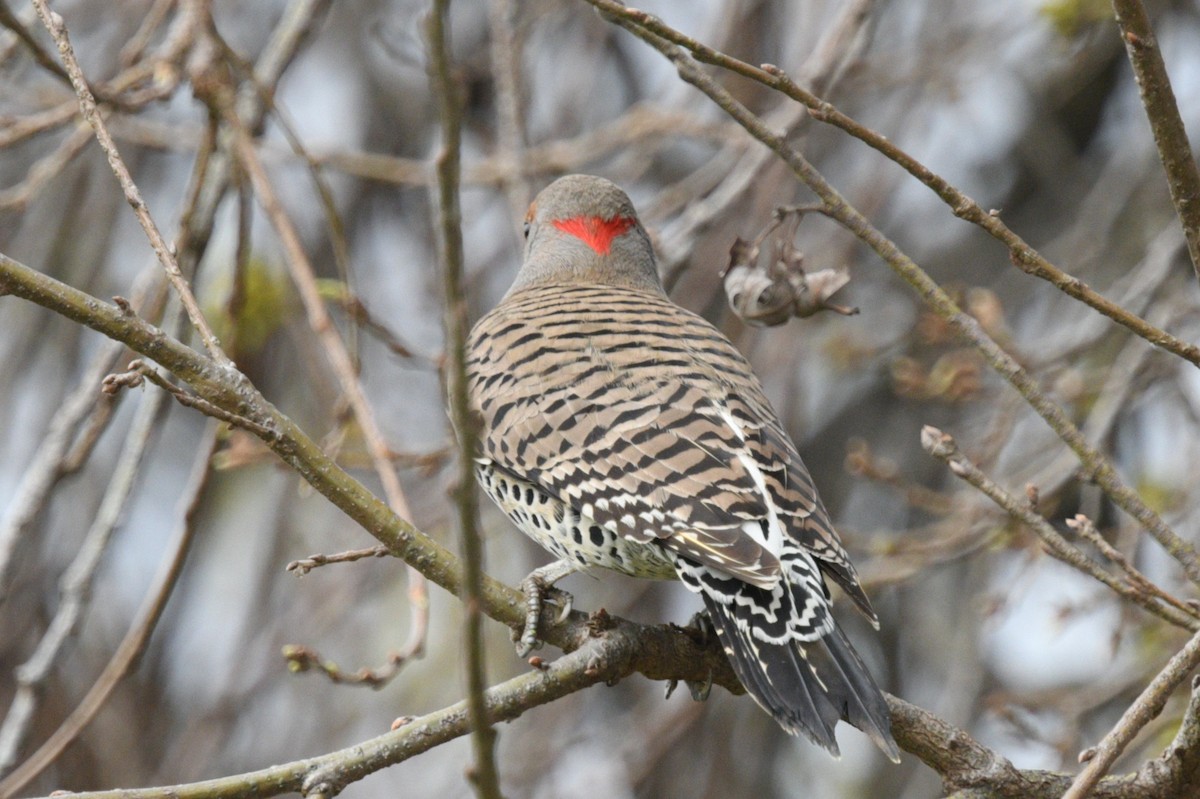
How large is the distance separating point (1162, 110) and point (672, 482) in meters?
1.44

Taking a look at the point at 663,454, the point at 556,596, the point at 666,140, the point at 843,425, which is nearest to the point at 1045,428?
the point at 843,425

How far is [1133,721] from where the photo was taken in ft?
7.62

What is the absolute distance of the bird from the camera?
3037 millimetres

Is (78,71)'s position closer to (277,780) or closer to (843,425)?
(277,780)

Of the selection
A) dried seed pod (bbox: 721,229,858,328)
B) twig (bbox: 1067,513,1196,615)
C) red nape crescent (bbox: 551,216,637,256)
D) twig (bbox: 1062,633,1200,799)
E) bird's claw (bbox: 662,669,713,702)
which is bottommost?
twig (bbox: 1062,633,1200,799)

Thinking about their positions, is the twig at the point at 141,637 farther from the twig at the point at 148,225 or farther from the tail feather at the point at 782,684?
the tail feather at the point at 782,684

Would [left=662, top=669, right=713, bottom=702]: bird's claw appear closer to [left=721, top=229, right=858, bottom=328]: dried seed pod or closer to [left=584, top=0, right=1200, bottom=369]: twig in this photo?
[left=721, top=229, right=858, bottom=328]: dried seed pod

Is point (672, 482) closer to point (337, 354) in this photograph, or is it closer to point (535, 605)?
point (535, 605)

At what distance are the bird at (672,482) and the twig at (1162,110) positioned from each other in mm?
1128

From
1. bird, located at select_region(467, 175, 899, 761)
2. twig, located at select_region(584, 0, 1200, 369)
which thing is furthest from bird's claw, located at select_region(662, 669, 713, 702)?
twig, located at select_region(584, 0, 1200, 369)

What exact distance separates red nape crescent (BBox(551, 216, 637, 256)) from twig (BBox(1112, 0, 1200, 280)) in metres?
2.67

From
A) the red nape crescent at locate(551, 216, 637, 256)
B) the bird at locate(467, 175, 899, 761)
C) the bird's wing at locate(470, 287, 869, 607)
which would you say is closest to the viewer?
the bird at locate(467, 175, 899, 761)

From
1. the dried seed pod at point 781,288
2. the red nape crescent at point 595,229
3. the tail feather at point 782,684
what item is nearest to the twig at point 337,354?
the tail feather at point 782,684

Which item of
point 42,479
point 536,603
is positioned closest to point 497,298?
point 42,479
